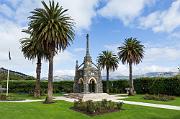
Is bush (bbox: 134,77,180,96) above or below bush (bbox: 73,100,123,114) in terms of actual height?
above

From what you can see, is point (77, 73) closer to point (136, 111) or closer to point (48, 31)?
point (48, 31)

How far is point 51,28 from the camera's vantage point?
3491cm

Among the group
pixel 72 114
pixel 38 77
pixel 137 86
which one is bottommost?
pixel 72 114

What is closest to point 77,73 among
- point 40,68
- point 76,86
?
point 76,86

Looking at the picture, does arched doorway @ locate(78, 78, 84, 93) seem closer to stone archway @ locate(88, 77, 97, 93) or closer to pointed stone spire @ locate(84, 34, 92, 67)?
stone archway @ locate(88, 77, 97, 93)

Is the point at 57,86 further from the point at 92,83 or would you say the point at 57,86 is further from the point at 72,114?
the point at 72,114

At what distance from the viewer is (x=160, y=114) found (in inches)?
1018

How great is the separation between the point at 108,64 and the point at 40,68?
1783 centimetres

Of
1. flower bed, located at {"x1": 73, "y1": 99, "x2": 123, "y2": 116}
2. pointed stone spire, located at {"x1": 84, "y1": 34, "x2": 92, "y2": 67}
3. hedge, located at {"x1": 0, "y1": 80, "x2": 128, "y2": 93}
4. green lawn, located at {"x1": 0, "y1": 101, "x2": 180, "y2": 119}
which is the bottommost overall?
green lawn, located at {"x1": 0, "y1": 101, "x2": 180, "y2": 119}

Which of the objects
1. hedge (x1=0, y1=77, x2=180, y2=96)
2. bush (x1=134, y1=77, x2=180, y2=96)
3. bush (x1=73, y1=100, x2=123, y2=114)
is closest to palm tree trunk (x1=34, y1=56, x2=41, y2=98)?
hedge (x1=0, y1=77, x2=180, y2=96)

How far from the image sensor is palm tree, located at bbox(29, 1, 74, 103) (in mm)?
34781

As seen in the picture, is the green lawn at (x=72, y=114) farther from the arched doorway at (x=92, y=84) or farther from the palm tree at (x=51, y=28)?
the arched doorway at (x=92, y=84)

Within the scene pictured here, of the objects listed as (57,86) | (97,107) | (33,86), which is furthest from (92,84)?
(97,107)

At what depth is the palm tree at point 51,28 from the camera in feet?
114
